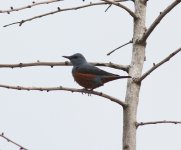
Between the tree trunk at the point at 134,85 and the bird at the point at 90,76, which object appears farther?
the bird at the point at 90,76

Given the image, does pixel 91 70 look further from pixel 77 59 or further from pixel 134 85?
pixel 134 85

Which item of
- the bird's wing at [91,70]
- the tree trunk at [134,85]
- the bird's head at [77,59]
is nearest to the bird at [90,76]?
the bird's wing at [91,70]

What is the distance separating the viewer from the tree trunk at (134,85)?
5.49 m

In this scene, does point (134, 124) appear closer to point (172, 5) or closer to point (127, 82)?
point (127, 82)

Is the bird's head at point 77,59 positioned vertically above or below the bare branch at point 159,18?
above

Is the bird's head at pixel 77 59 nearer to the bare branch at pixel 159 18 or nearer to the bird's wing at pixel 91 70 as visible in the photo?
the bird's wing at pixel 91 70

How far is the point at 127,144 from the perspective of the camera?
215 inches

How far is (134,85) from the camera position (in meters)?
5.77

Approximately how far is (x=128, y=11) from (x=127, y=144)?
4.89 ft

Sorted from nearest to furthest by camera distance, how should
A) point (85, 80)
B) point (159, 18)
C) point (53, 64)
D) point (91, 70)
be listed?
point (159, 18) < point (53, 64) < point (85, 80) < point (91, 70)

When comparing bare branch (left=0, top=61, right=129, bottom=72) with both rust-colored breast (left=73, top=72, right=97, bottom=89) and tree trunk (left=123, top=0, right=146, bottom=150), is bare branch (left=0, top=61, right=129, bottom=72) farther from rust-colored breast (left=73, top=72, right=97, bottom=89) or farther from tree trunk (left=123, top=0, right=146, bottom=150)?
rust-colored breast (left=73, top=72, right=97, bottom=89)

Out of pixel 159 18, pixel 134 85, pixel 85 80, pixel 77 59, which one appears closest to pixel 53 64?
pixel 134 85

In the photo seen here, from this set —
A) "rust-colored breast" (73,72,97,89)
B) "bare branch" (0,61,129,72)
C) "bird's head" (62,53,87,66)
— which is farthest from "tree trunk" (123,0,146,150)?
"bird's head" (62,53,87,66)

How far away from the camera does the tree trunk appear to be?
5492 millimetres
